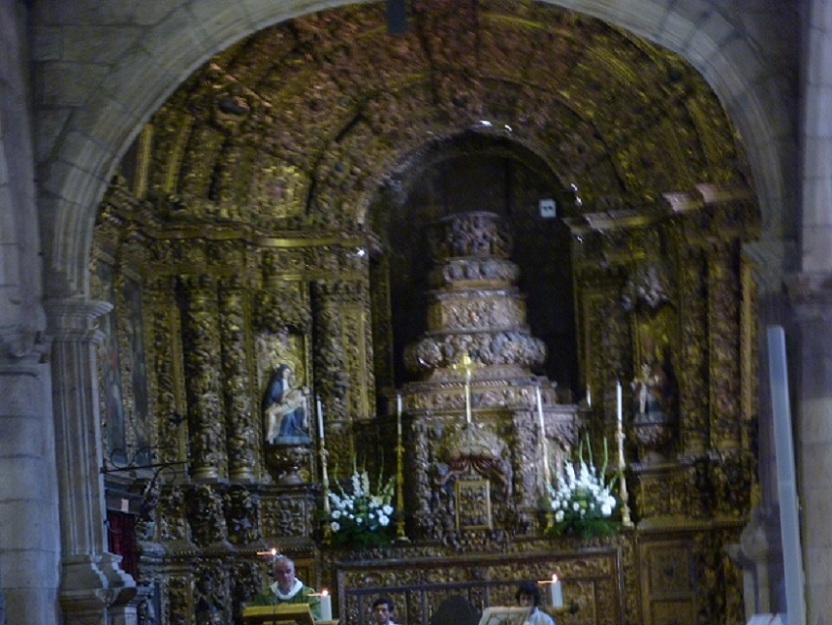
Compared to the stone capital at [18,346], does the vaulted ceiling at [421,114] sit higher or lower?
higher

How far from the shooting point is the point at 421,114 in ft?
57.6

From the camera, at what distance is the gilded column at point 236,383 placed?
1669 centimetres

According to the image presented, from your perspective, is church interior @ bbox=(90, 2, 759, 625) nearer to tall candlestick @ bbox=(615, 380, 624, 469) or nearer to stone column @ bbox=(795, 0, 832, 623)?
tall candlestick @ bbox=(615, 380, 624, 469)

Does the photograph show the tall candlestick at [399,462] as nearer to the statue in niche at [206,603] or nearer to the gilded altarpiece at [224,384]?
the gilded altarpiece at [224,384]

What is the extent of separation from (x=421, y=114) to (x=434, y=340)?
2323mm

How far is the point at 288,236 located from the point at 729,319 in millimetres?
4390

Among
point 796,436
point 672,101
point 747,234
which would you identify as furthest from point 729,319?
point 796,436

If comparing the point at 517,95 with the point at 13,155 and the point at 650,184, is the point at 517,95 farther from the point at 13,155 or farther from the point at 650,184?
the point at 13,155

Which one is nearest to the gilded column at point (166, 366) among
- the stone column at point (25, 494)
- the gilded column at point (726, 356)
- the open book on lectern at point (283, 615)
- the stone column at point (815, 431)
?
the stone column at point (25, 494)

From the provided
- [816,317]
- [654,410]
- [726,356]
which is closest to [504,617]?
[816,317]

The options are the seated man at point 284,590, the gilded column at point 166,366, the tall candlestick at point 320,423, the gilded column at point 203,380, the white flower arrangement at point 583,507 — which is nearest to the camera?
the seated man at point 284,590

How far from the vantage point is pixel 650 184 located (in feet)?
55.1

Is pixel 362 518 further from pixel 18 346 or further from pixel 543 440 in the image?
pixel 18 346

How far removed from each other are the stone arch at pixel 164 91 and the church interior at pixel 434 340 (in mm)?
2759
